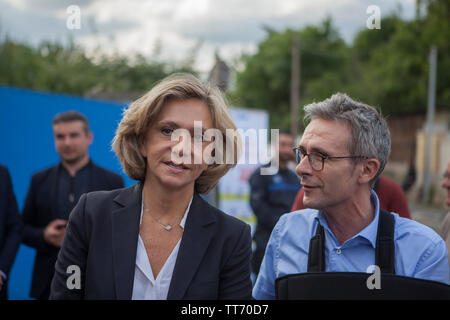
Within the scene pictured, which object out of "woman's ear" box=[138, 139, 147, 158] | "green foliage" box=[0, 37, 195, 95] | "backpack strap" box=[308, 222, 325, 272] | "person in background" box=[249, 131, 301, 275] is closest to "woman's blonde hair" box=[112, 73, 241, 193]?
"woman's ear" box=[138, 139, 147, 158]

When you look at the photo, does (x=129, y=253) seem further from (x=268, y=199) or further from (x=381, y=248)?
(x=268, y=199)

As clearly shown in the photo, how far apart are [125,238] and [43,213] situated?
220 cm

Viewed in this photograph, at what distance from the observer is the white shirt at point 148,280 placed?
5.79ft

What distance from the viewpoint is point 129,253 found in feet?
5.78

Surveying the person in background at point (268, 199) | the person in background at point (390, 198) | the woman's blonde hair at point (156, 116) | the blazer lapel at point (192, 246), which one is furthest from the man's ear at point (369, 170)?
the person in background at point (268, 199)

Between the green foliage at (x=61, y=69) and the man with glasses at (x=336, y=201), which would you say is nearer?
the man with glasses at (x=336, y=201)

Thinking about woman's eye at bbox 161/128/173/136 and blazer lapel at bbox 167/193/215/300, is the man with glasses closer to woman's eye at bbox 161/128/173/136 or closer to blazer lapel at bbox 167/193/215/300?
blazer lapel at bbox 167/193/215/300

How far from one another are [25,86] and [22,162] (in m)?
11.6

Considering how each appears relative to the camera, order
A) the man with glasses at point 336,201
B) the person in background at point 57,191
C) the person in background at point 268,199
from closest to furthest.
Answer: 1. the man with glasses at point 336,201
2. the person in background at point 57,191
3. the person in background at point 268,199

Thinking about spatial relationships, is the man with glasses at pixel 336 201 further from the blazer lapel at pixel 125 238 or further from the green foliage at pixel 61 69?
the green foliage at pixel 61 69

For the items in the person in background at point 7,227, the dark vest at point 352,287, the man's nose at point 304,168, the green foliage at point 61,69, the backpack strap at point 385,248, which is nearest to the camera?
the dark vest at point 352,287

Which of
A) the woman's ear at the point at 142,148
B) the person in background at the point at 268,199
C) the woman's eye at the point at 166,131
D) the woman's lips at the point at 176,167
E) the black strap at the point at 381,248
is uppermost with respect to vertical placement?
the woman's eye at the point at 166,131
